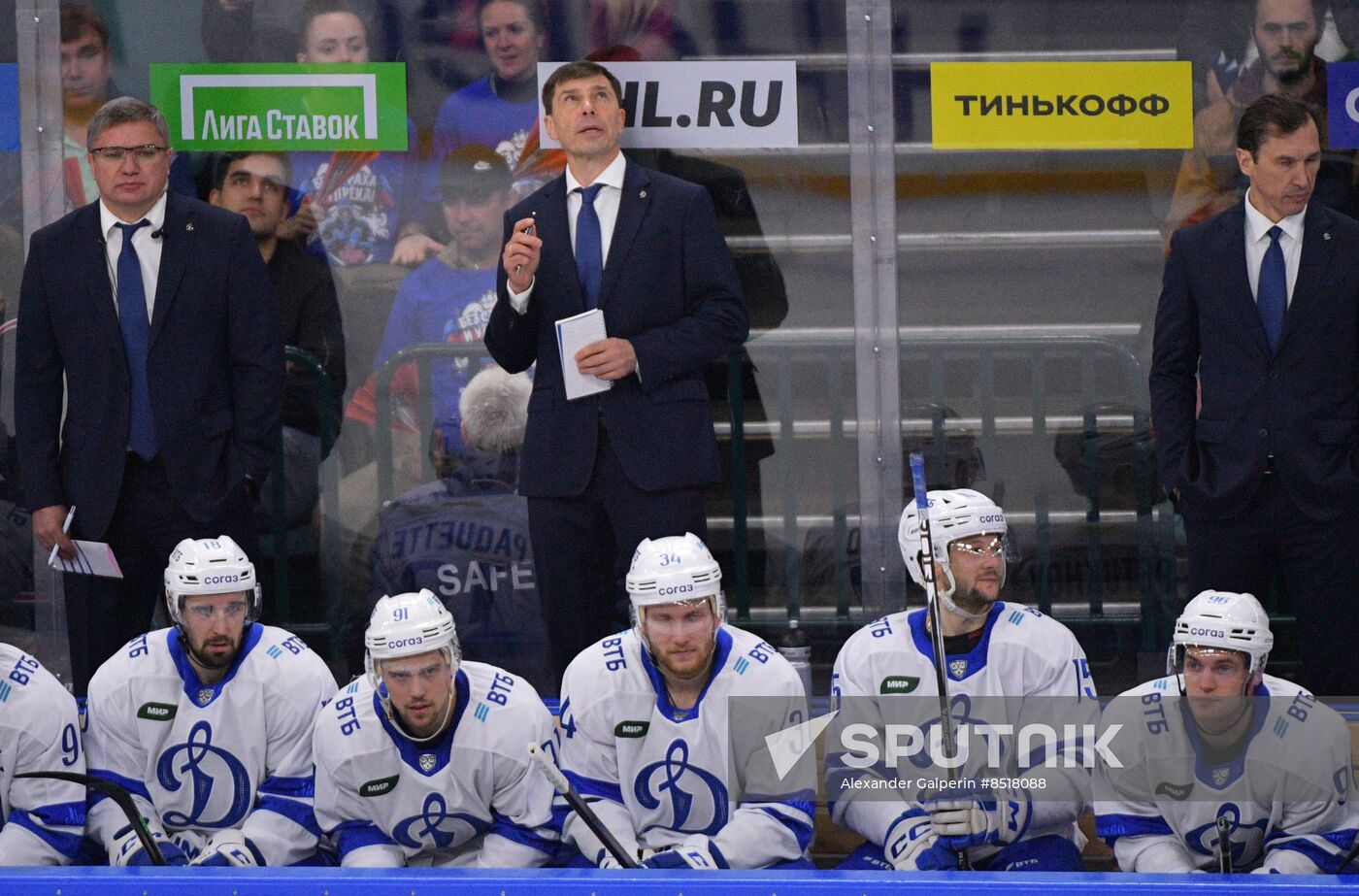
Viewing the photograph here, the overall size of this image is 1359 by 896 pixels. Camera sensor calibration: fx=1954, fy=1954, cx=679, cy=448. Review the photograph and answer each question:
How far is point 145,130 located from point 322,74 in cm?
93

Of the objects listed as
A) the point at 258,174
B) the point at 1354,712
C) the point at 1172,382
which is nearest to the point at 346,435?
the point at 258,174

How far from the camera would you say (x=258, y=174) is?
20.0ft

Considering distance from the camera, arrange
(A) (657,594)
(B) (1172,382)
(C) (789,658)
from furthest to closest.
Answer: (C) (789,658) → (B) (1172,382) → (A) (657,594)

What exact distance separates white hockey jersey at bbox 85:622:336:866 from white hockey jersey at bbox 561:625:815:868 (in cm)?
71

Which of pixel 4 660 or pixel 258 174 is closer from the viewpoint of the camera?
pixel 4 660

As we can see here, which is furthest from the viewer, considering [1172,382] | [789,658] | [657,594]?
[789,658]

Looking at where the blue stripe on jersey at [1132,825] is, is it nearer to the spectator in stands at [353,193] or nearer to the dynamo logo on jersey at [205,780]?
the dynamo logo on jersey at [205,780]

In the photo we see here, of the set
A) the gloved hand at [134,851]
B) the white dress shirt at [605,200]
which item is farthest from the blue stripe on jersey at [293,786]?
the white dress shirt at [605,200]

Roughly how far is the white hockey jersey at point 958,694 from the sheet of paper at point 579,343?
3.43 ft

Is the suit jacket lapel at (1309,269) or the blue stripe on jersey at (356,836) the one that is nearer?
the blue stripe on jersey at (356,836)

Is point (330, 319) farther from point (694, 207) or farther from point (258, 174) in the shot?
point (694, 207)

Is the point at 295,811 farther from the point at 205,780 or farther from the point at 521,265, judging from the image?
the point at 521,265

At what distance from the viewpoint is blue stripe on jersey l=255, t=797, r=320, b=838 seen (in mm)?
4730

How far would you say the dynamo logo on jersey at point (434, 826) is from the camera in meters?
4.63
